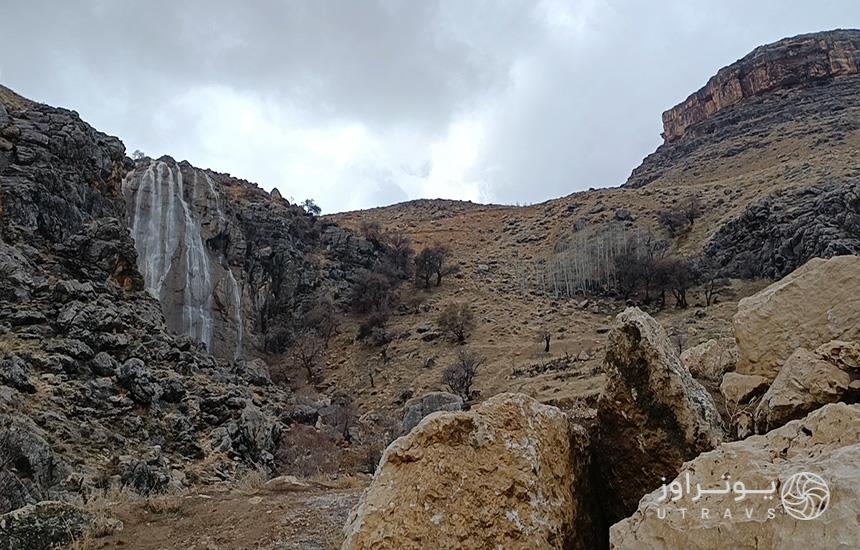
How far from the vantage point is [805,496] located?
1.88 metres

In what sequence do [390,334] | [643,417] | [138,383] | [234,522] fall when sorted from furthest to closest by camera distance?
1. [390,334]
2. [138,383]
3. [234,522]
4. [643,417]

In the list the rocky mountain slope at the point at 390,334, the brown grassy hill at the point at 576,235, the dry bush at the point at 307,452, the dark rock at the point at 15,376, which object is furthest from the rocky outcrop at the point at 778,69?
the dark rock at the point at 15,376

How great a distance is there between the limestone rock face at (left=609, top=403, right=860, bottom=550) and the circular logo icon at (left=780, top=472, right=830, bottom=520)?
0.04 ft

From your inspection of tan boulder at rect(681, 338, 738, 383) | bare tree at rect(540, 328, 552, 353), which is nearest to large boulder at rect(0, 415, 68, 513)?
tan boulder at rect(681, 338, 738, 383)

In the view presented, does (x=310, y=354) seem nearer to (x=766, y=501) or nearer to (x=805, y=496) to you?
(x=766, y=501)

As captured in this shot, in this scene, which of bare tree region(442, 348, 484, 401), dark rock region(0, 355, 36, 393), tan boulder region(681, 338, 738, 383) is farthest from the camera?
bare tree region(442, 348, 484, 401)

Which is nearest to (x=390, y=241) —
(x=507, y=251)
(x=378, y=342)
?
(x=507, y=251)

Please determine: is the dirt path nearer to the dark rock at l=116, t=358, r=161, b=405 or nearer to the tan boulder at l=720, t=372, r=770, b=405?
the tan boulder at l=720, t=372, r=770, b=405

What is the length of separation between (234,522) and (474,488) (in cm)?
494

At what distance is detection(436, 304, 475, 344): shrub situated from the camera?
34188 mm

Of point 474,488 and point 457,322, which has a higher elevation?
point 457,322

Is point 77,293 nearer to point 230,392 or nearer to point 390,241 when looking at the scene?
point 230,392

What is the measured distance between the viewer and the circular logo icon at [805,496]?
1810 millimetres

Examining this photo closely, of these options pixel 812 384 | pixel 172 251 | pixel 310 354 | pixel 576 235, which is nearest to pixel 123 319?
pixel 172 251
